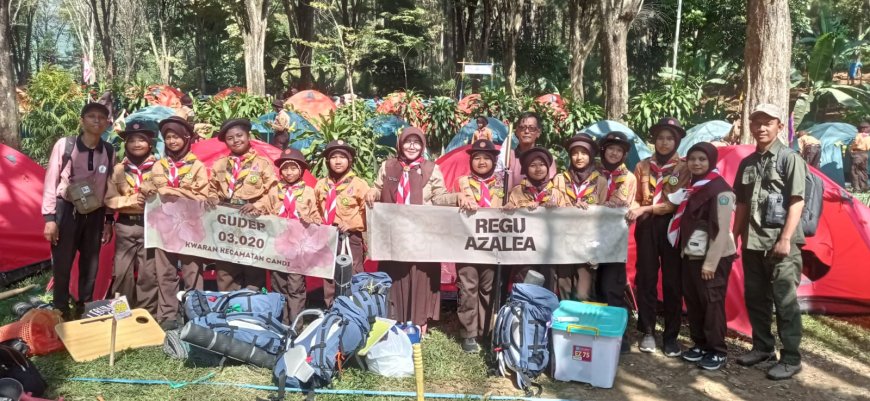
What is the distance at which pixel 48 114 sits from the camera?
13633 millimetres

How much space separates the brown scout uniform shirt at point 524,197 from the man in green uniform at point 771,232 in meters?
1.31

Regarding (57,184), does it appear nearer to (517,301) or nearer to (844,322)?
(517,301)

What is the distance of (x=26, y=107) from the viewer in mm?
15680

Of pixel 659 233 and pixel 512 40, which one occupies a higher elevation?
pixel 512 40

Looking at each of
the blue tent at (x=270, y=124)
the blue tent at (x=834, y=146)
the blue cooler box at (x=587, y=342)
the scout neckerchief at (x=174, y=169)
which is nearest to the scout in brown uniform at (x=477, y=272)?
the blue cooler box at (x=587, y=342)

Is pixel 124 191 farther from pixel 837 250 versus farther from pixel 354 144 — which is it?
pixel 837 250

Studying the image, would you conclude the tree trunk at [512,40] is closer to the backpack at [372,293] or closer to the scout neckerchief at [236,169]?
the scout neckerchief at [236,169]

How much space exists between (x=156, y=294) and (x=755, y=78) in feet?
19.9

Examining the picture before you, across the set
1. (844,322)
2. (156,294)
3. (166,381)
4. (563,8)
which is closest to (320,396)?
(166,381)

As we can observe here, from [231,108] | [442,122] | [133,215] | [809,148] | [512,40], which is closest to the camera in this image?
[133,215]

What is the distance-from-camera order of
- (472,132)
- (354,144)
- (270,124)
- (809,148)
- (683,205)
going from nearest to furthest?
(683,205)
(354,144)
(270,124)
(472,132)
(809,148)

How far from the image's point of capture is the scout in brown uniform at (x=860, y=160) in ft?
48.3

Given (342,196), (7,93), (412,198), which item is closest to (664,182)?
(412,198)

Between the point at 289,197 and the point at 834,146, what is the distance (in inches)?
605
